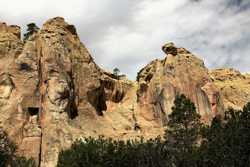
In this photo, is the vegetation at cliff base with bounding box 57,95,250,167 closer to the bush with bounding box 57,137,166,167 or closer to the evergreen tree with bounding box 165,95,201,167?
the bush with bounding box 57,137,166,167

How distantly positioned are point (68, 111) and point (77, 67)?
1258 centimetres

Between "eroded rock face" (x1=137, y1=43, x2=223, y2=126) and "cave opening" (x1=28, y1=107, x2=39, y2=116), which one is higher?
"eroded rock face" (x1=137, y1=43, x2=223, y2=126)

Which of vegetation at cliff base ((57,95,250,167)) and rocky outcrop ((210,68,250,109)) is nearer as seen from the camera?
vegetation at cliff base ((57,95,250,167))

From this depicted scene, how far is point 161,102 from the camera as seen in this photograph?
115 metres

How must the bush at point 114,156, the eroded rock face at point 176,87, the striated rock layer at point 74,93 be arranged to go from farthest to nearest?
the eroded rock face at point 176,87 < the striated rock layer at point 74,93 < the bush at point 114,156

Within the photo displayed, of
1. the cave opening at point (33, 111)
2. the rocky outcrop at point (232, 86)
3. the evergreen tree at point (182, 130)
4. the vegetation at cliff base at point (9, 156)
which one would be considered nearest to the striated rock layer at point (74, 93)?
the cave opening at point (33, 111)

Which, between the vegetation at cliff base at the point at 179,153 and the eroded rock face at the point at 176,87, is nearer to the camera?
the vegetation at cliff base at the point at 179,153

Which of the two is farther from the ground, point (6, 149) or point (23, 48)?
point (23, 48)

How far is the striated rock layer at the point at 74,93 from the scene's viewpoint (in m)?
96.2

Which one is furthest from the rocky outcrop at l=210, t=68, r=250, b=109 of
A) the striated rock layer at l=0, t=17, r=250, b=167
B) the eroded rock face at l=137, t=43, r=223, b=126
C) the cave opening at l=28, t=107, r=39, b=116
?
the cave opening at l=28, t=107, r=39, b=116

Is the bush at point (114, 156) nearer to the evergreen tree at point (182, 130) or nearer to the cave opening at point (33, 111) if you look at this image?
the evergreen tree at point (182, 130)

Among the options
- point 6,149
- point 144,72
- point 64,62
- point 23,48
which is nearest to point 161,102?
point 144,72

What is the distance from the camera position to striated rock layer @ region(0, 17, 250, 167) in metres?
96.2

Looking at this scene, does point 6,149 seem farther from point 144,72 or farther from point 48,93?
point 144,72
